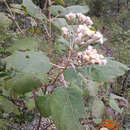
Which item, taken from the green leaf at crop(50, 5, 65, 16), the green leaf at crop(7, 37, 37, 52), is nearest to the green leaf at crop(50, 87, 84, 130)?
the green leaf at crop(7, 37, 37, 52)

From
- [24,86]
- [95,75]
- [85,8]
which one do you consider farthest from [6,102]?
[85,8]

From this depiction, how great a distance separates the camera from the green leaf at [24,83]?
0.71 metres

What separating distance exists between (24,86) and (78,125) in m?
0.28

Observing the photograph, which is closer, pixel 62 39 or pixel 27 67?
pixel 27 67

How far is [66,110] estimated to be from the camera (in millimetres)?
766

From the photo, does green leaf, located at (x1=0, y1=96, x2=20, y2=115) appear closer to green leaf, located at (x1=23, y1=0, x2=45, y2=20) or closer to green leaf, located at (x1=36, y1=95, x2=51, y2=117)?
green leaf, located at (x1=36, y1=95, x2=51, y2=117)

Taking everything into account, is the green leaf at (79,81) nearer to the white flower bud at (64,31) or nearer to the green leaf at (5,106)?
the white flower bud at (64,31)

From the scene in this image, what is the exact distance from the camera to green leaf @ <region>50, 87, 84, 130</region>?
75cm

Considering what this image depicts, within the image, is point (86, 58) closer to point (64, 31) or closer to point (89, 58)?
point (89, 58)

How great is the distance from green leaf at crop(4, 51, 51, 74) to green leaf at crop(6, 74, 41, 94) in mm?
78

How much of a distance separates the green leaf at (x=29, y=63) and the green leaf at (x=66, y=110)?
0.16 meters

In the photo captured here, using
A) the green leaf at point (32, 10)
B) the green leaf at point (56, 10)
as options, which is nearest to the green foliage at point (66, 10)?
the green leaf at point (56, 10)

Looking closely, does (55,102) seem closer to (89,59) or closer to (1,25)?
(89,59)

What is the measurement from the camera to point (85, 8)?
41.0 inches
